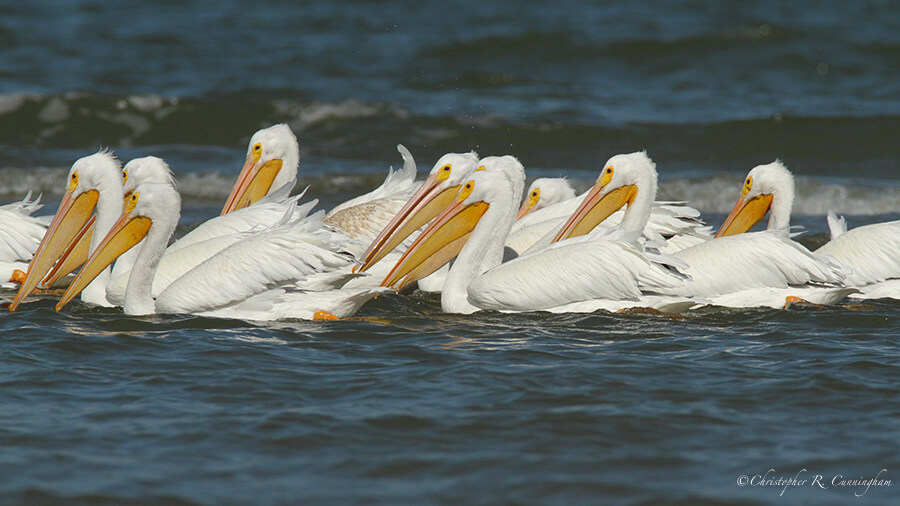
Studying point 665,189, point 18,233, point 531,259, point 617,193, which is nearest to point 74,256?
point 18,233

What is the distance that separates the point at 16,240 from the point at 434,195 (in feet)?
8.27

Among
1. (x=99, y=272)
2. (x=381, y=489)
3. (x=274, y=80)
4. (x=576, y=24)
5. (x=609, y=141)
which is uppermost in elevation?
(x=576, y=24)

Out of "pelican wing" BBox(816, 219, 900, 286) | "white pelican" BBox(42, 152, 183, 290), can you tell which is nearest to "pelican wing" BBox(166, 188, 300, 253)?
"white pelican" BBox(42, 152, 183, 290)

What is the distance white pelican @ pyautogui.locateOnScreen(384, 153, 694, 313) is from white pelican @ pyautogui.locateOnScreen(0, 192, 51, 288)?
222 centimetres

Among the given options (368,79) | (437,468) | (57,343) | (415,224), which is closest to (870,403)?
(437,468)

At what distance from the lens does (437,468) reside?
12.0ft

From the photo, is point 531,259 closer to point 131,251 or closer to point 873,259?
point 873,259

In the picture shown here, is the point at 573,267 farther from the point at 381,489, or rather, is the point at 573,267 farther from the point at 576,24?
the point at 576,24

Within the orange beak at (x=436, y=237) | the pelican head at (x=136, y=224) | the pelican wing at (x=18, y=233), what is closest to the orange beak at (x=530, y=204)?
the orange beak at (x=436, y=237)

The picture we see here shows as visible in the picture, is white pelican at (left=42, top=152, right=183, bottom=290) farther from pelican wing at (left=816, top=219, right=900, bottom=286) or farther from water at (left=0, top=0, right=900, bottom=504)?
pelican wing at (left=816, top=219, right=900, bottom=286)

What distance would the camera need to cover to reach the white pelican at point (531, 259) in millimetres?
5672

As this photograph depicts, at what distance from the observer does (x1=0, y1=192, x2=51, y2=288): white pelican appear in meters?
6.65

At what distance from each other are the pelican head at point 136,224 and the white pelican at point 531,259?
1.26 m

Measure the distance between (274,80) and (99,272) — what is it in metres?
9.35
